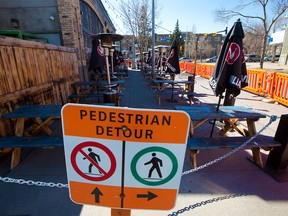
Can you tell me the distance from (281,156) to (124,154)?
10.2ft

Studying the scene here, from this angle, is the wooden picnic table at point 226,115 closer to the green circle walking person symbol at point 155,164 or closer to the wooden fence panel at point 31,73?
the green circle walking person symbol at point 155,164

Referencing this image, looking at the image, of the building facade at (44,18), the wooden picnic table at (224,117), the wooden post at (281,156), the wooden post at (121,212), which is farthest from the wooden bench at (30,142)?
the building facade at (44,18)

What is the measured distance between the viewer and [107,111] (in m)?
1.00

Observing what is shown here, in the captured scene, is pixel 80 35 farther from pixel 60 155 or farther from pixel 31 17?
pixel 60 155

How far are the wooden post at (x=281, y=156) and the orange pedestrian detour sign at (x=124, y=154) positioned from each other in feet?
9.13

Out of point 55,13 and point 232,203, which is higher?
point 55,13

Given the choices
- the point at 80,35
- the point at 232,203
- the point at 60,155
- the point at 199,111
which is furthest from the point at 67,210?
the point at 80,35

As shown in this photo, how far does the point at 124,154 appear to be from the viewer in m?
1.07

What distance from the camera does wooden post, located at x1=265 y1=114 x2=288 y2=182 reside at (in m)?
2.98

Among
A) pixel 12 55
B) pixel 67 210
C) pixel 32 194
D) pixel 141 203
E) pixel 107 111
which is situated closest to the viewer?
pixel 107 111

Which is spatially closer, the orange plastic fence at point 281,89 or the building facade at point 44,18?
the orange plastic fence at point 281,89

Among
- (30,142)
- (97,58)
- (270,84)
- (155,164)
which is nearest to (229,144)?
(155,164)

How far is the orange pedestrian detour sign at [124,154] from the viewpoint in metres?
1.00

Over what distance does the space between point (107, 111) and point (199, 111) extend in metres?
3.11
